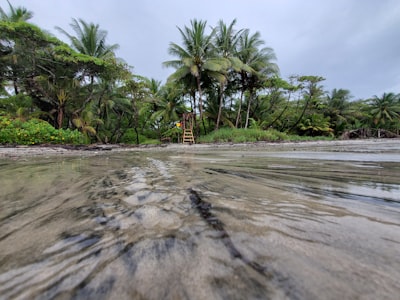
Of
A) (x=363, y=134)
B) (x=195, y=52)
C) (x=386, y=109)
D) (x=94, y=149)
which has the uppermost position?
(x=195, y=52)

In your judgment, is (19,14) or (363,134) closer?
(19,14)

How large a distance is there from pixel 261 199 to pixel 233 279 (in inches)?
25.3

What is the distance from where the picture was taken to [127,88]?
14344mm

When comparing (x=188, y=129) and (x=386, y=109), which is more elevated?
(x=386, y=109)

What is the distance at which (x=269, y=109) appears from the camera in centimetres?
2005

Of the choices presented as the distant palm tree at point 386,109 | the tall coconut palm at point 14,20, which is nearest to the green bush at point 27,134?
the tall coconut palm at point 14,20

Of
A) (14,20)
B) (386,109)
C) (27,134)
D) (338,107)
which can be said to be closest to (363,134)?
(338,107)

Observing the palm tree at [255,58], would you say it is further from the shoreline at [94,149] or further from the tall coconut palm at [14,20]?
the tall coconut palm at [14,20]

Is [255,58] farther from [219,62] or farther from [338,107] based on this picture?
[338,107]

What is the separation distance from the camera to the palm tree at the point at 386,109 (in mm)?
22722

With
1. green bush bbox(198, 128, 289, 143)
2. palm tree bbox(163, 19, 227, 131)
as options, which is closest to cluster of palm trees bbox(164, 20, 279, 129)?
palm tree bbox(163, 19, 227, 131)

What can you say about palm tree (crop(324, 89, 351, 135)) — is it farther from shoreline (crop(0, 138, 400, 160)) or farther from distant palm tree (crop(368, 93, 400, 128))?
shoreline (crop(0, 138, 400, 160))

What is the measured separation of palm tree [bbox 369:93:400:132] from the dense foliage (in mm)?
4358

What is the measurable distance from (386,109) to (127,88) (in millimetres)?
27588
